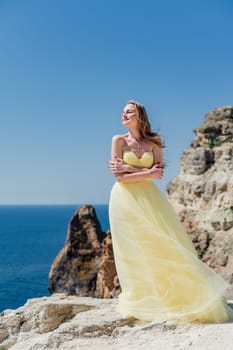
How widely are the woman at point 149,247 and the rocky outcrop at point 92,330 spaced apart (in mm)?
243

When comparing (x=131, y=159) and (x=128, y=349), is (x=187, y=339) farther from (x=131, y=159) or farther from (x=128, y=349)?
(x=131, y=159)

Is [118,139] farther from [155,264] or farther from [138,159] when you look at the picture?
[155,264]

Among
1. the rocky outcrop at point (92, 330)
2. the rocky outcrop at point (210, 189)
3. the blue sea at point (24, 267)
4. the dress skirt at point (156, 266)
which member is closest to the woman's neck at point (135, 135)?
the dress skirt at point (156, 266)

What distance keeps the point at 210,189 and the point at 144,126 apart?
24.5 m

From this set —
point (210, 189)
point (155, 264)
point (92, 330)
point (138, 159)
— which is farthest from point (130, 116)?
point (210, 189)

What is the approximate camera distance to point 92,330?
614cm

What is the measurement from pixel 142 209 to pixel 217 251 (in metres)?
22.5

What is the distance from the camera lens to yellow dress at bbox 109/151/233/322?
6008 mm

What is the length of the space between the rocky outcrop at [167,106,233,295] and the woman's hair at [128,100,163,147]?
2144 cm

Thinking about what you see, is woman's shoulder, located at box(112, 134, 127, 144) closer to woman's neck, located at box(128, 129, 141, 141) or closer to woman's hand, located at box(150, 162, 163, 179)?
woman's neck, located at box(128, 129, 141, 141)

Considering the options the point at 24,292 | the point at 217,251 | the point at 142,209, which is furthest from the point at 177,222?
the point at 24,292

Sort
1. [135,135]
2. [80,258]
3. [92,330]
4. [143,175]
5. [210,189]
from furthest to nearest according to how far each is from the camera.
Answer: [80,258] → [210,189] → [135,135] → [143,175] → [92,330]

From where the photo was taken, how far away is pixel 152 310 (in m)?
6.08

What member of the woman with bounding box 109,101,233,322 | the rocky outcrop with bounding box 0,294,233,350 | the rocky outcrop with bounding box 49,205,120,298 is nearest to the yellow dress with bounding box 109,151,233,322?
the woman with bounding box 109,101,233,322
